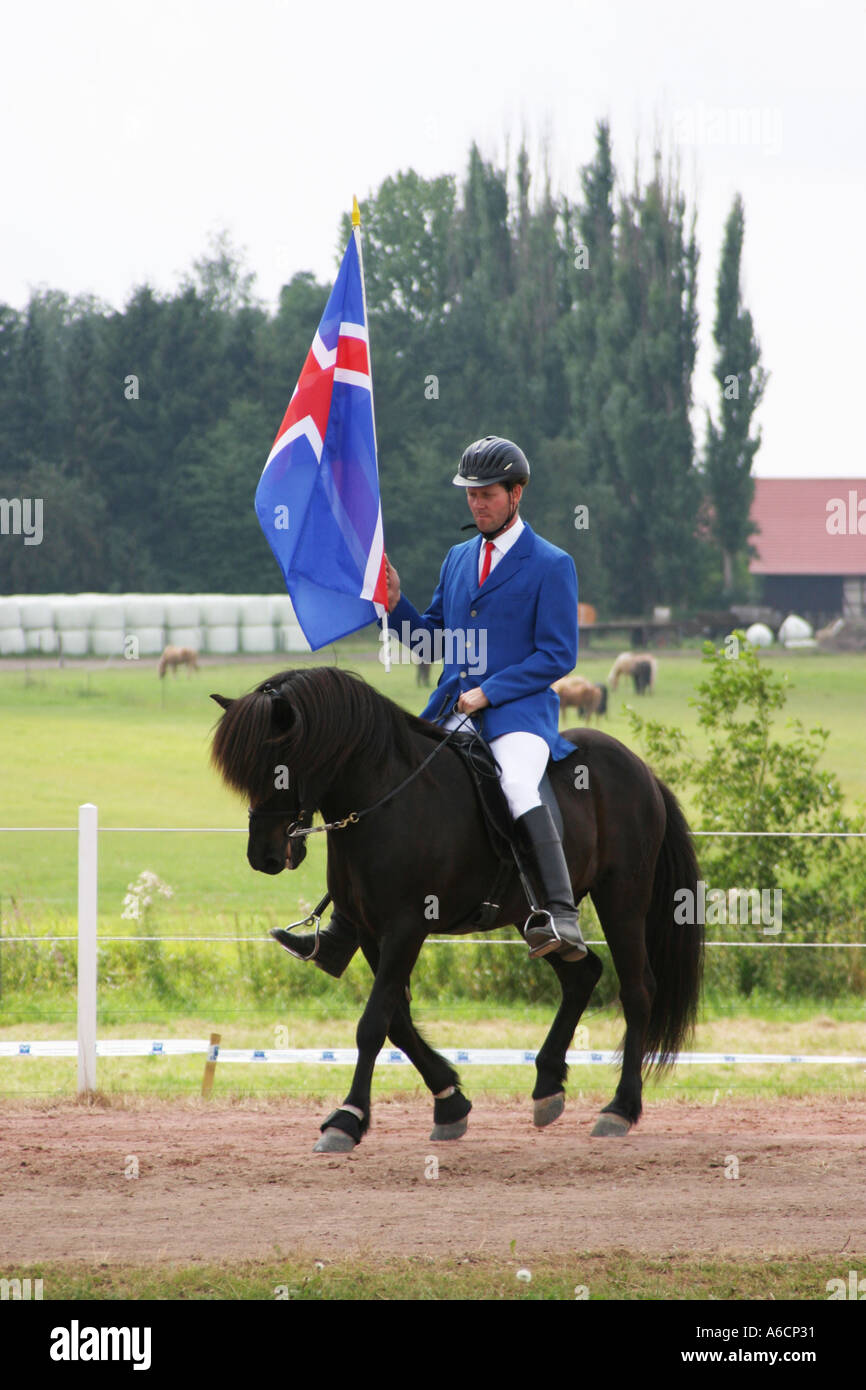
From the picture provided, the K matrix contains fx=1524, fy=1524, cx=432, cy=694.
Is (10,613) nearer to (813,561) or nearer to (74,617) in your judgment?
(74,617)

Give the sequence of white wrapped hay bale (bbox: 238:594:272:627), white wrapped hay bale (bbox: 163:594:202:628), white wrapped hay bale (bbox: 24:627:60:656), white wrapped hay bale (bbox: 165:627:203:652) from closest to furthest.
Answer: white wrapped hay bale (bbox: 24:627:60:656) → white wrapped hay bale (bbox: 165:627:203:652) → white wrapped hay bale (bbox: 163:594:202:628) → white wrapped hay bale (bbox: 238:594:272:627)

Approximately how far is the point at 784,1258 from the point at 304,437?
3841 millimetres

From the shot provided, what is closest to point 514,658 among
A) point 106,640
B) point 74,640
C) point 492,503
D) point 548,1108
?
point 492,503

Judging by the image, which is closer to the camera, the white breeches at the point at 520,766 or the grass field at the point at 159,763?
the white breeches at the point at 520,766

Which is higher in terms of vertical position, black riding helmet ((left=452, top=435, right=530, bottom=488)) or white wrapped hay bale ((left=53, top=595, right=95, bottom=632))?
black riding helmet ((left=452, top=435, right=530, bottom=488))

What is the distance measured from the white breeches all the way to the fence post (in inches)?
97.2

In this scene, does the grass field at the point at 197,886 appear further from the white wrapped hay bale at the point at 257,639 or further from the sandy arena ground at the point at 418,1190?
the sandy arena ground at the point at 418,1190

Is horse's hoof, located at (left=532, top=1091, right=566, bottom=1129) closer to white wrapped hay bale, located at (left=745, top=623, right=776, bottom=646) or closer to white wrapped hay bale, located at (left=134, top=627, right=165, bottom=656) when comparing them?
white wrapped hay bale, located at (left=134, top=627, right=165, bottom=656)

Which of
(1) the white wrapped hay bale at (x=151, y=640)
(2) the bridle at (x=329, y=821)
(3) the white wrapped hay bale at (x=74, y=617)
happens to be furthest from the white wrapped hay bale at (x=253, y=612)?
(2) the bridle at (x=329, y=821)

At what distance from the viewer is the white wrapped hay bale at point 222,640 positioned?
4594cm

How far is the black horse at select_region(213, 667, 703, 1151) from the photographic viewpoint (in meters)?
5.52

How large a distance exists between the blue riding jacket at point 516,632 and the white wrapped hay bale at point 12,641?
3912 cm

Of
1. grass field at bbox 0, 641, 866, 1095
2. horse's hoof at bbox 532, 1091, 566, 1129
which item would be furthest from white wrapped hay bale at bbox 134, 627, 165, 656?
horse's hoof at bbox 532, 1091, 566, 1129

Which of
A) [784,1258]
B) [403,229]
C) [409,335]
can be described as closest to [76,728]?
[409,335]
